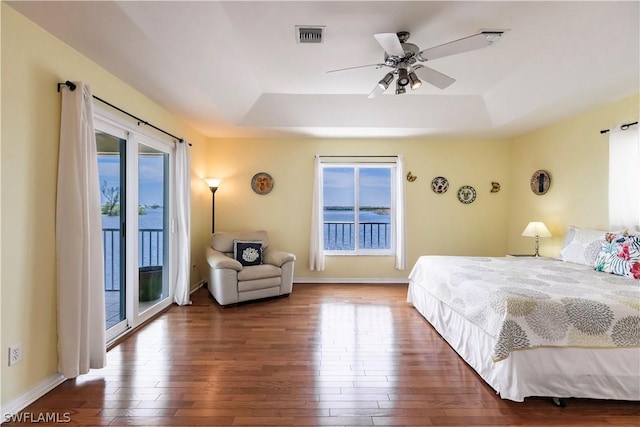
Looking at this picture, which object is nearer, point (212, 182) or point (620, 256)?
point (620, 256)

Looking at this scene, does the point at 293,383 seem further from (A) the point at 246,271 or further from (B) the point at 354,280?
(B) the point at 354,280

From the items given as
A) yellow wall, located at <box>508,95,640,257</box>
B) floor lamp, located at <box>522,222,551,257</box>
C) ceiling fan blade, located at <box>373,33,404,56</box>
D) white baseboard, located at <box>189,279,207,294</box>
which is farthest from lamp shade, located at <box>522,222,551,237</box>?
white baseboard, located at <box>189,279,207,294</box>

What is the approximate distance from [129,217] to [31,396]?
1.64m

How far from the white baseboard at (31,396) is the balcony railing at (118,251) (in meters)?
1.09

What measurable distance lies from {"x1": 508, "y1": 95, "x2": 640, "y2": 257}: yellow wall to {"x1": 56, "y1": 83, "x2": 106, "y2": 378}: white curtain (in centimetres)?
512

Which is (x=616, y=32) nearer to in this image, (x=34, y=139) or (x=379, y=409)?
(x=379, y=409)

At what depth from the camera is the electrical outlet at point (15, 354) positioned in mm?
1910

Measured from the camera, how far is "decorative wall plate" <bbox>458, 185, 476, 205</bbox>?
5.33 m

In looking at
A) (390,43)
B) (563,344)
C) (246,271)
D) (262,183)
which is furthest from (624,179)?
(262,183)

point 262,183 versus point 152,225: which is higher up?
point 262,183

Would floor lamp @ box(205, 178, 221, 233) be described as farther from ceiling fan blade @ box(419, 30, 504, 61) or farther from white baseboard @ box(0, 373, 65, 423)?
ceiling fan blade @ box(419, 30, 504, 61)

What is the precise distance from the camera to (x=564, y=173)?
4125 millimetres

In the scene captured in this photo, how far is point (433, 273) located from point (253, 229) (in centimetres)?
308

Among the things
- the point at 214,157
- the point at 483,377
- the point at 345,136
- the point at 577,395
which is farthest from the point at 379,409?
the point at 214,157
